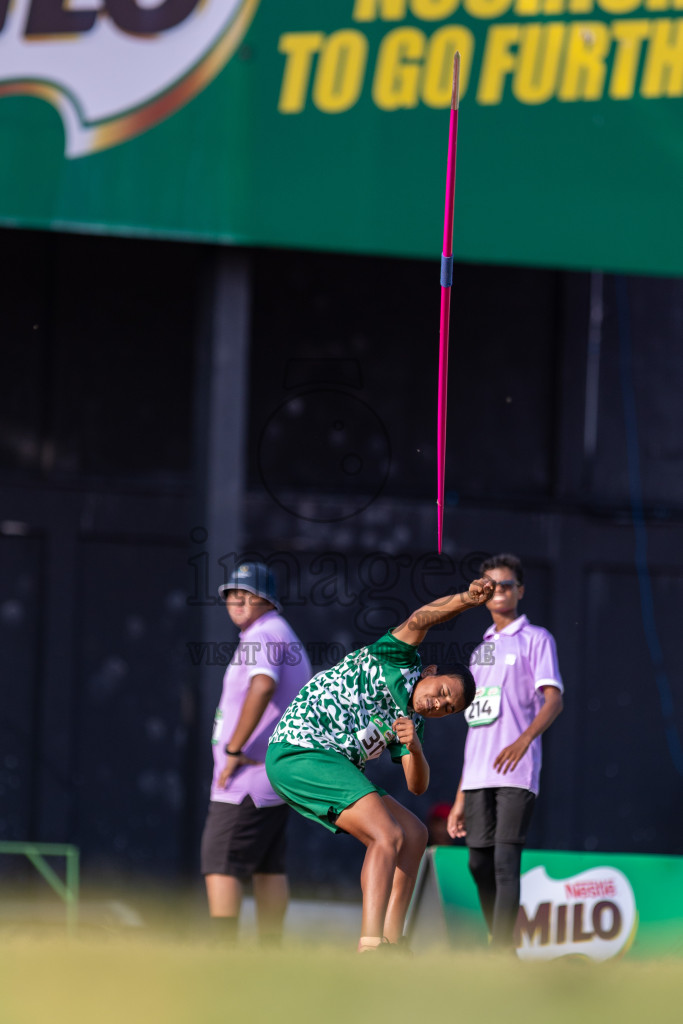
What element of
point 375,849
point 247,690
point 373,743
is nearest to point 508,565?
point 247,690

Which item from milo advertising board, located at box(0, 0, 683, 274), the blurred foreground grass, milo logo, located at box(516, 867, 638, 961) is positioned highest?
milo advertising board, located at box(0, 0, 683, 274)

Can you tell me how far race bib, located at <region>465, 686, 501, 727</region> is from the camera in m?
7.11

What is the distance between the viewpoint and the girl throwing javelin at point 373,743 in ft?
17.1

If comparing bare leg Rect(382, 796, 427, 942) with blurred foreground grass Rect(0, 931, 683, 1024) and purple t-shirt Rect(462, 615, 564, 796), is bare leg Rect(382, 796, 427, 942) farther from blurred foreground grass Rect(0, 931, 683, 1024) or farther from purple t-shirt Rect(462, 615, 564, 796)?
blurred foreground grass Rect(0, 931, 683, 1024)

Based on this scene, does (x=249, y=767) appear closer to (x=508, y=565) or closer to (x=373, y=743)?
(x=508, y=565)

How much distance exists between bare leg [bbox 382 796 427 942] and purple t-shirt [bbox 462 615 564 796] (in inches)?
63.8

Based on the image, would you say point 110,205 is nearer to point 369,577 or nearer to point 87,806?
point 369,577

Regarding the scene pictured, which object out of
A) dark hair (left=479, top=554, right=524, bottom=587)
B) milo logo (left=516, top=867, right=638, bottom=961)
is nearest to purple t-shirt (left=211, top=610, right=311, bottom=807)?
dark hair (left=479, top=554, right=524, bottom=587)

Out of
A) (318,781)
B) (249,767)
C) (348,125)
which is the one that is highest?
(348,125)

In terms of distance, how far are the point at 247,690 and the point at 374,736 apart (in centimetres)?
174

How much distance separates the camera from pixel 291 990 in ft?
9.30

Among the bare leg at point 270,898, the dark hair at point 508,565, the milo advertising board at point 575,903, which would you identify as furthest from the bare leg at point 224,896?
the dark hair at point 508,565

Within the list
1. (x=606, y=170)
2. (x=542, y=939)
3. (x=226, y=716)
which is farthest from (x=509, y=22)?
(x=542, y=939)

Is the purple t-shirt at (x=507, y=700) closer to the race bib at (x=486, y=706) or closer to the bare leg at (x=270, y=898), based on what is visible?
the race bib at (x=486, y=706)
